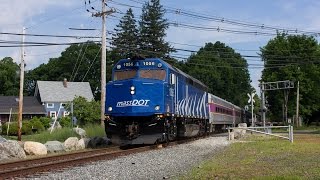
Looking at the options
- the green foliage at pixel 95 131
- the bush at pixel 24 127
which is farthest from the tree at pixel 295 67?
the green foliage at pixel 95 131

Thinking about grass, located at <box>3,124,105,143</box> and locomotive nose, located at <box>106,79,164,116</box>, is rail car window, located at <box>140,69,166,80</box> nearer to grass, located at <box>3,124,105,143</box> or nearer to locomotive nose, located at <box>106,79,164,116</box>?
locomotive nose, located at <box>106,79,164,116</box>

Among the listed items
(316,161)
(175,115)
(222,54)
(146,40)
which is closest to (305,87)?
(146,40)

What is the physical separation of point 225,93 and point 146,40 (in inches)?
1182

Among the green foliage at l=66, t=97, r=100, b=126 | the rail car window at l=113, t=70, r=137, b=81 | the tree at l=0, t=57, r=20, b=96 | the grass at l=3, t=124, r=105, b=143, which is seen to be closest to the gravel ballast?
the rail car window at l=113, t=70, r=137, b=81

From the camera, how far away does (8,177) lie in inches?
484

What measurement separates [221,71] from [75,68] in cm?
3275

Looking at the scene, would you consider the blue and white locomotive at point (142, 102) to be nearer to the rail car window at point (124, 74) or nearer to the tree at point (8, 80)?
the rail car window at point (124, 74)

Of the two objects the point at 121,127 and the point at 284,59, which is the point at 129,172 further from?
the point at 284,59

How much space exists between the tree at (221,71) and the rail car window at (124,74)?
75.1 meters

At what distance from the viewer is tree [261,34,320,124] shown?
7075cm

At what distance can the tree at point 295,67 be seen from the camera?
70750mm

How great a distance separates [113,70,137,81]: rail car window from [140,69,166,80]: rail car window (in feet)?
1.27

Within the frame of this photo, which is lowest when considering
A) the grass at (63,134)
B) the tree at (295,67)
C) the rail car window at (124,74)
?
the grass at (63,134)

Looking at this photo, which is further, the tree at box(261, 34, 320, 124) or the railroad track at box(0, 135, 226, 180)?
the tree at box(261, 34, 320, 124)
